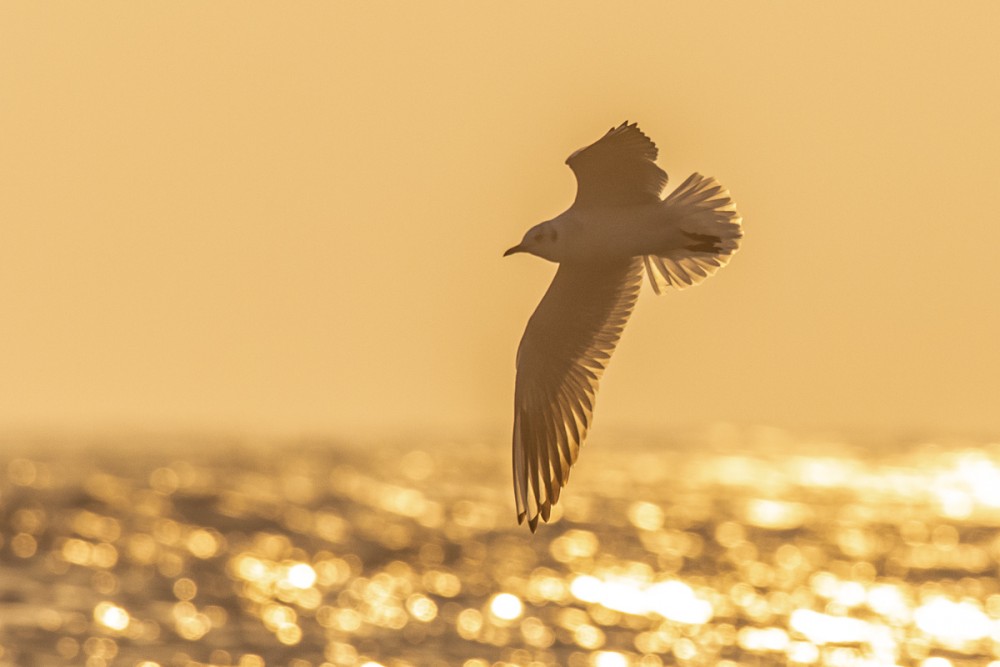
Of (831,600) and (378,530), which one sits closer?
(831,600)

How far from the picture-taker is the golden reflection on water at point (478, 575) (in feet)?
95.7

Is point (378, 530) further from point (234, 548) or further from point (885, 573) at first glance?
point (885, 573)

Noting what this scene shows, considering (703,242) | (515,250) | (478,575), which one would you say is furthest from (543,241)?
(478,575)

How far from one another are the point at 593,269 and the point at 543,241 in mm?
799

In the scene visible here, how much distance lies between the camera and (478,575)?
126 ft

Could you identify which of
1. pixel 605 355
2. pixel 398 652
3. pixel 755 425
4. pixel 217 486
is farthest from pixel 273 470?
pixel 755 425

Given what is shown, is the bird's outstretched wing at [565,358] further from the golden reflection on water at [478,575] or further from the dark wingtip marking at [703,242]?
the golden reflection on water at [478,575]

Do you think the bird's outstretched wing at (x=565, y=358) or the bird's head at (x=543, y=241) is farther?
the bird's outstretched wing at (x=565, y=358)

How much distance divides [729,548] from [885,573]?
5.43 meters

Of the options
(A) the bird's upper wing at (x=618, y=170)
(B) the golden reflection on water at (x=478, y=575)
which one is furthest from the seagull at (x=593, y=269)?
(B) the golden reflection on water at (x=478, y=575)

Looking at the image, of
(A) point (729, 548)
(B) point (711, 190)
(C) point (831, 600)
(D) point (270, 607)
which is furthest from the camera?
(A) point (729, 548)

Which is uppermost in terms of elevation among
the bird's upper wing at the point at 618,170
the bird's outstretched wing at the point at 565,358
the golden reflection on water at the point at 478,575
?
the golden reflection on water at the point at 478,575

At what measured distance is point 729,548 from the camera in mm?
47062

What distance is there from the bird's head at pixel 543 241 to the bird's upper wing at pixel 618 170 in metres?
0.33
